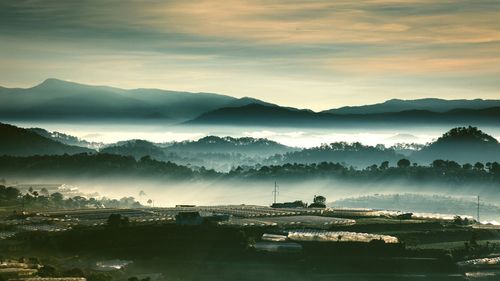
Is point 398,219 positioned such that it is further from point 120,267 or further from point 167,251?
point 120,267

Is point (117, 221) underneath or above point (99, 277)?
above

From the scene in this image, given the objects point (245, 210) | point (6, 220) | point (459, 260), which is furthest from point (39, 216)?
point (459, 260)

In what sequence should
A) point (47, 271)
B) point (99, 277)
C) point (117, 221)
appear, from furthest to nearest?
point (117, 221), point (47, 271), point (99, 277)

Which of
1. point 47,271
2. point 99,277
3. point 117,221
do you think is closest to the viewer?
point 99,277

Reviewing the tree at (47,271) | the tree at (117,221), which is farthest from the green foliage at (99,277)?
the tree at (117,221)

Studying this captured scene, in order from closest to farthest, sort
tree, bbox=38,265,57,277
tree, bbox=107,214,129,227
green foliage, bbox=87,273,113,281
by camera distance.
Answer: green foliage, bbox=87,273,113,281 → tree, bbox=38,265,57,277 → tree, bbox=107,214,129,227

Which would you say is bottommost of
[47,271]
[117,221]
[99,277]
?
[99,277]

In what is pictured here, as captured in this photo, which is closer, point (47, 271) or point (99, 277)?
point (99, 277)

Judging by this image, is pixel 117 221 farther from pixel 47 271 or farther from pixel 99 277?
pixel 99 277

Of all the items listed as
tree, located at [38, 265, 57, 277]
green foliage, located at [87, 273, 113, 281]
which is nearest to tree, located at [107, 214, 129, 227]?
tree, located at [38, 265, 57, 277]

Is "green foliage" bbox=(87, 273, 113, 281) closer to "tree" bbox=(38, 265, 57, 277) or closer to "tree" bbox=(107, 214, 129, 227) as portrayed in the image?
"tree" bbox=(38, 265, 57, 277)

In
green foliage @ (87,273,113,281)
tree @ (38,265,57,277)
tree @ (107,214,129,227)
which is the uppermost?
→ tree @ (107,214,129,227)

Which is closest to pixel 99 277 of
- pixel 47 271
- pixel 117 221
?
pixel 47 271
